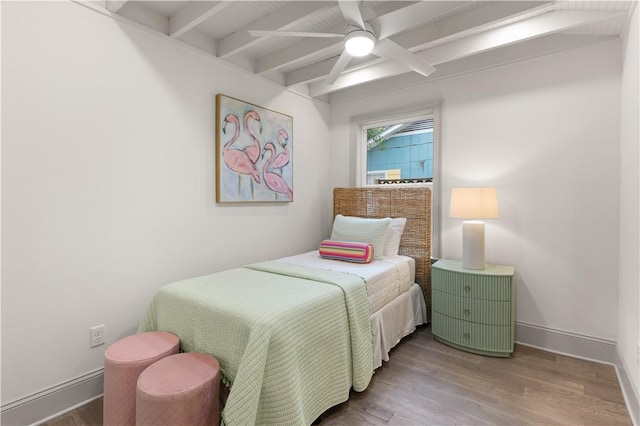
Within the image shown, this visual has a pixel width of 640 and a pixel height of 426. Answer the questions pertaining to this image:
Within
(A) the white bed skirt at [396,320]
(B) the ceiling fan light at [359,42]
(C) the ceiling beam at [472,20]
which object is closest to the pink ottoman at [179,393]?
(A) the white bed skirt at [396,320]

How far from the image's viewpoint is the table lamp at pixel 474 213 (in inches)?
98.3

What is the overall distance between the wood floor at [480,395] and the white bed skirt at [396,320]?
130 mm

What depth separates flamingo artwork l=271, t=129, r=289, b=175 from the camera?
3.21 meters

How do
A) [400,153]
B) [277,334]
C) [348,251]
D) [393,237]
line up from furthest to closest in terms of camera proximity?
[400,153] → [393,237] → [348,251] → [277,334]

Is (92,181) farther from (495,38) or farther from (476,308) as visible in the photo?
(495,38)

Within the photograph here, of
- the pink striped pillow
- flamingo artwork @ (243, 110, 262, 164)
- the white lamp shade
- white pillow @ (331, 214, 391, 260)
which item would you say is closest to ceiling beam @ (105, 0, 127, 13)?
flamingo artwork @ (243, 110, 262, 164)

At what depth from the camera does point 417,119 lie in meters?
3.36

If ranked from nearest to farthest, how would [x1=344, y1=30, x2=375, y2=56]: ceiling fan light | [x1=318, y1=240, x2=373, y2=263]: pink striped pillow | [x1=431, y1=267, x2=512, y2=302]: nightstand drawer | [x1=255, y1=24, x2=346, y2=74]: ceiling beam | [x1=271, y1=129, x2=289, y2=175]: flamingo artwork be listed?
[x1=344, y1=30, x2=375, y2=56]: ceiling fan light, [x1=431, y1=267, x2=512, y2=302]: nightstand drawer, [x1=255, y1=24, x2=346, y2=74]: ceiling beam, [x1=318, y1=240, x2=373, y2=263]: pink striped pillow, [x1=271, y1=129, x2=289, y2=175]: flamingo artwork

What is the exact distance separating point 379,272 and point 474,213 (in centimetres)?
91

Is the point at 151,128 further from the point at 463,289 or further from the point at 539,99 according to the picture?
the point at 539,99

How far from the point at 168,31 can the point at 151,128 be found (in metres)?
0.78

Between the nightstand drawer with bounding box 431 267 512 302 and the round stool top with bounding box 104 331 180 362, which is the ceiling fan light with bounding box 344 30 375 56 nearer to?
the nightstand drawer with bounding box 431 267 512 302

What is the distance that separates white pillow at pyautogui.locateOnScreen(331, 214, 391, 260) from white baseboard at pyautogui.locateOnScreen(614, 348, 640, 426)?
1744 millimetres

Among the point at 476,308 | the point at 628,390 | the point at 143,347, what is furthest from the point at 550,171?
the point at 143,347
